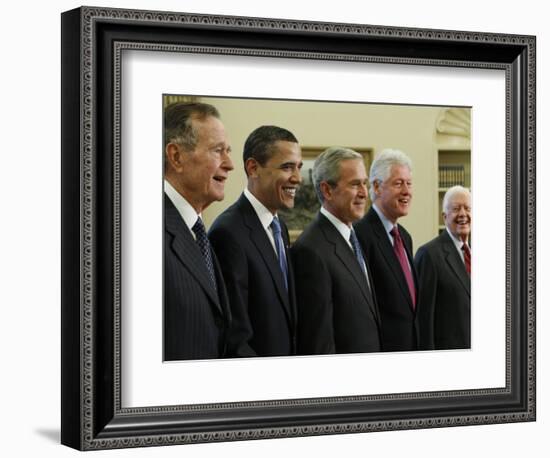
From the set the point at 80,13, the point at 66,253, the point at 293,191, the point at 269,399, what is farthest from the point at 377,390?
the point at 80,13

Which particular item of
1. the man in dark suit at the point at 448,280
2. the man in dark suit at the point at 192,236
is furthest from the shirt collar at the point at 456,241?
the man in dark suit at the point at 192,236

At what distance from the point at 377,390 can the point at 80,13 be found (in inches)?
64.8

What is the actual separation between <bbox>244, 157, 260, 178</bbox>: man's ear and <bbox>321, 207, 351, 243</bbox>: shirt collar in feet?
0.92

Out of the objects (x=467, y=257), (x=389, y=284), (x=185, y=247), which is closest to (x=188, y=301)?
(x=185, y=247)

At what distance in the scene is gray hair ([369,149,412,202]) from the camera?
5094mm

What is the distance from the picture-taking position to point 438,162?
5.20m

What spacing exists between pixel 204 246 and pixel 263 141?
0.41 metres

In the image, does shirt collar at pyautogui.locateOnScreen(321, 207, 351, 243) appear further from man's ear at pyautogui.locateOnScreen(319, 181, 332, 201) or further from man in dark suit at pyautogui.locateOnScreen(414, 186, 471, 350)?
man in dark suit at pyautogui.locateOnScreen(414, 186, 471, 350)

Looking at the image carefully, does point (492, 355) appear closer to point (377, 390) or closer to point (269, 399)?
point (377, 390)

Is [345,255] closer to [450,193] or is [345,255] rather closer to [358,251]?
[358,251]

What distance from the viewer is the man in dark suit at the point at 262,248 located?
4867 mm

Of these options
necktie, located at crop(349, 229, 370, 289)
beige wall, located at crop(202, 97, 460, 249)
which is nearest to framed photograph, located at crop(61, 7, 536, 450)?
beige wall, located at crop(202, 97, 460, 249)

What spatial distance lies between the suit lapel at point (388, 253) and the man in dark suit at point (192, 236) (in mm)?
595

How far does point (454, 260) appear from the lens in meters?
5.28
